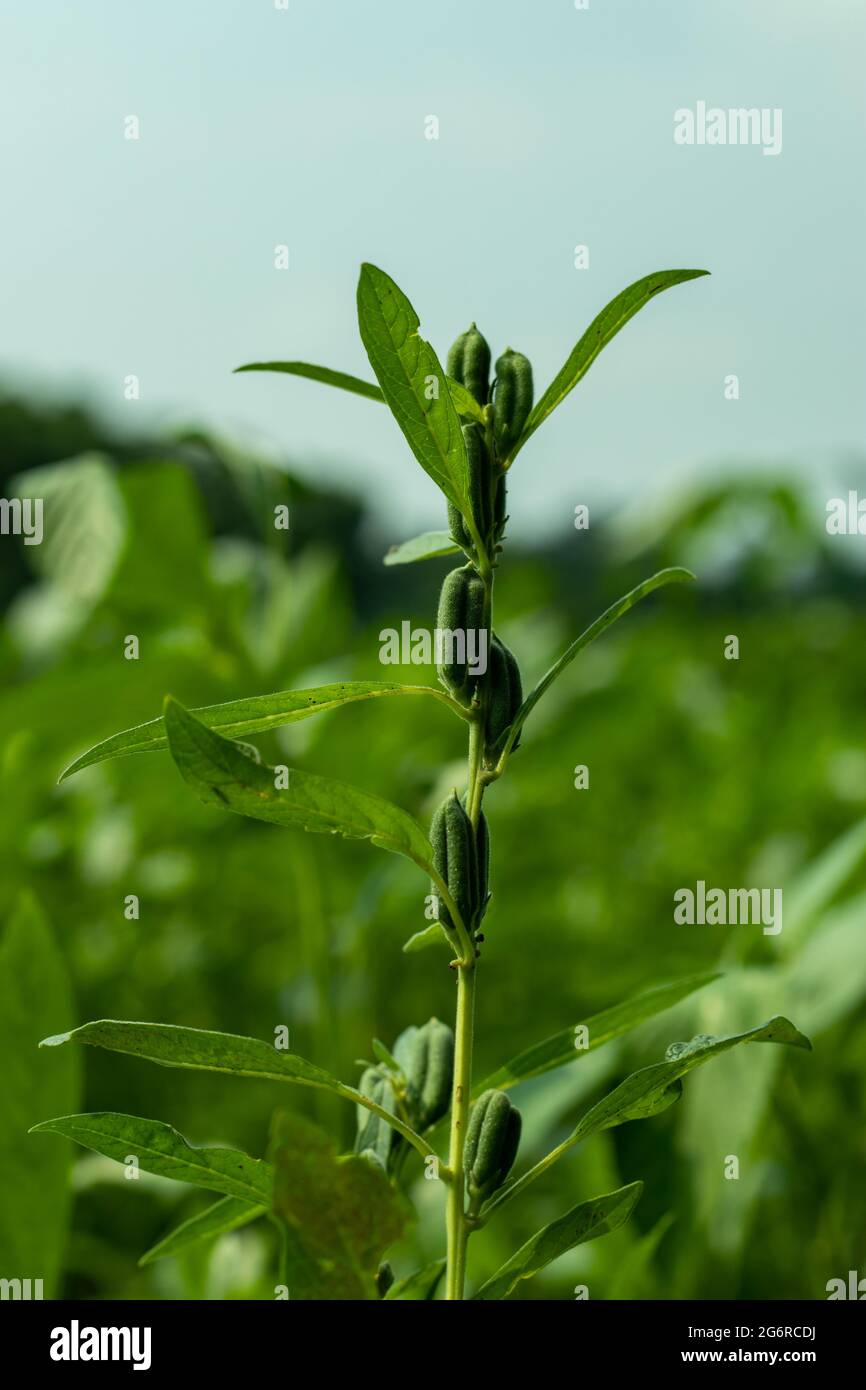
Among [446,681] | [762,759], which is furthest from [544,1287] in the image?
[762,759]

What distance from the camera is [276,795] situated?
351mm

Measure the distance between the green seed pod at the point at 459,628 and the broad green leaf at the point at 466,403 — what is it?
0.17 ft

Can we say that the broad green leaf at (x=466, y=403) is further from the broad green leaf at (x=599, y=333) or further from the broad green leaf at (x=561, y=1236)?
the broad green leaf at (x=561, y=1236)

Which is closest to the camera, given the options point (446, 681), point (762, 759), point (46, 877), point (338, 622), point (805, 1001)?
point (446, 681)

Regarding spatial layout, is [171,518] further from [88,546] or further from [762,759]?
[762,759]

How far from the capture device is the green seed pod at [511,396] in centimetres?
39

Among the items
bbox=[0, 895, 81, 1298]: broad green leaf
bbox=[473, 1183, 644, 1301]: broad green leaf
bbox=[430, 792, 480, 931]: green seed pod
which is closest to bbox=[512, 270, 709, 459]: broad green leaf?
bbox=[430, 792, 480, 931]: green seed pod

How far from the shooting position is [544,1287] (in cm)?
110

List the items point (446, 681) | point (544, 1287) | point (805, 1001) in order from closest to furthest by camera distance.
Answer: point (446, 681) → point (805, 1001) → point (544, 1287)

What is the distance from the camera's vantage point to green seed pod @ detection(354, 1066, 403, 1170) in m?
0.42

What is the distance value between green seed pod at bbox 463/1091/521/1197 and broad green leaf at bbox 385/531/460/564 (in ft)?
0.54

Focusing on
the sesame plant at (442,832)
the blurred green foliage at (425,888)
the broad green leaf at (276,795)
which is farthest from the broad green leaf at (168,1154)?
the blurred green foliage at (425,888)

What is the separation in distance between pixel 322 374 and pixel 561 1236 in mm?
265
